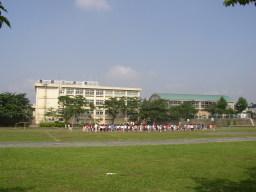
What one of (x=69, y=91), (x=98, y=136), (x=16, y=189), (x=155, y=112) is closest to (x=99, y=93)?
(x=69, y=91)

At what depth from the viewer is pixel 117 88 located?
149 meters

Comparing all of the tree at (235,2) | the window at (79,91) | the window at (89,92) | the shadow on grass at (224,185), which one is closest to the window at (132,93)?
the window at (89,92)

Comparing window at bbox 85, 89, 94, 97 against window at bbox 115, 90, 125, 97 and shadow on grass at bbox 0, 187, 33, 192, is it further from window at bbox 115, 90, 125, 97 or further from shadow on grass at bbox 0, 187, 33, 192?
shadow on grass at bbox 0, 187, 33, 192

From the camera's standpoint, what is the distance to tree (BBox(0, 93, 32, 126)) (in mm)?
97812

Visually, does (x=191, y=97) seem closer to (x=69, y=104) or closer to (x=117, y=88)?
(x=117, y=88)

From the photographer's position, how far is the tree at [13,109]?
321 feet

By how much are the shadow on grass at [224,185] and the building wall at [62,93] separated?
119499 mm

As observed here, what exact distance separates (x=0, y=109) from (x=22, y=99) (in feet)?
22.6

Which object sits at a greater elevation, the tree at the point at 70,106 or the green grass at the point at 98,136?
the tree at the point at 70,106

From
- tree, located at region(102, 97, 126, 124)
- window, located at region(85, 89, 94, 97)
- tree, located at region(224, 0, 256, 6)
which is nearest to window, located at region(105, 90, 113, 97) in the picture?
window, located at region(85, 89, 94, 97)

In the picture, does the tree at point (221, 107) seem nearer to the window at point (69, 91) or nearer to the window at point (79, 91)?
the window at point (79, 91)

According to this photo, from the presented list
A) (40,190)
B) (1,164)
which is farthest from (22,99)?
(40,190)

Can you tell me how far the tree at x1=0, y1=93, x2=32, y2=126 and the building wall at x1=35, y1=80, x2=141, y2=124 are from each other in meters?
25.9

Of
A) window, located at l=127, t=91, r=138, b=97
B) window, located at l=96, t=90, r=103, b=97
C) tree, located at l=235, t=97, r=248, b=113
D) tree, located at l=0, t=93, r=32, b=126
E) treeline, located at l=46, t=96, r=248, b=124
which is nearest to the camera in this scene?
tree, located at l=0, t=93, r=32, b=126
